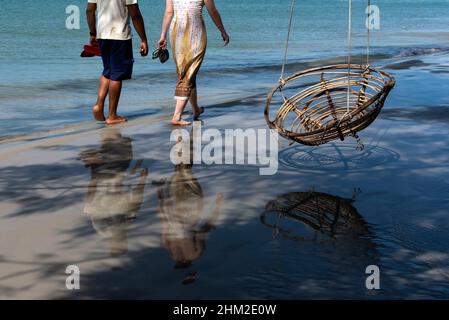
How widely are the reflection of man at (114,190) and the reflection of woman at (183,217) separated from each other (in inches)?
9.9

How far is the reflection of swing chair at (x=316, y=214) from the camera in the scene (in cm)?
493

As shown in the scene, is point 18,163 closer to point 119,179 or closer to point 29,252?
point 119,179

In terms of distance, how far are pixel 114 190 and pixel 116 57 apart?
344cm

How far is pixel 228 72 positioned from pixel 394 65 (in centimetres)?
444

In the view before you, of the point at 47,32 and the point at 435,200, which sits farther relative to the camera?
the point at 47,32

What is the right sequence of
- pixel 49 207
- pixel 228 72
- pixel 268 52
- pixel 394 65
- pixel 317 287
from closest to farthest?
pixel 317 287 < pixel 49 207 < pixel 394 65 < pixel 228 72 < pixel 268 52

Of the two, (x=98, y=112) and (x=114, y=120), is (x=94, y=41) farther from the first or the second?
(x=114, y=120)

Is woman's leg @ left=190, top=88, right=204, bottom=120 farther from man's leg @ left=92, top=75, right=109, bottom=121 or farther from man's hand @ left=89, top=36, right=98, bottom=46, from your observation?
man's hand @ left=89, top=36, right=98, bottom=46

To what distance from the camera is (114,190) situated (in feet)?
19.4

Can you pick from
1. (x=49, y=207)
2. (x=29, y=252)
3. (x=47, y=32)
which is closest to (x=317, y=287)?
(x=29, y=252)

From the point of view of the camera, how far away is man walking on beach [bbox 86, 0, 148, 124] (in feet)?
28.9

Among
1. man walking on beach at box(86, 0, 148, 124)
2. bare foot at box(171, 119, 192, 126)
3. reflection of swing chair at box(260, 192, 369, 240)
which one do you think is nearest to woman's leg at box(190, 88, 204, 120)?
bare foot at box(171, 119, 192, 126)

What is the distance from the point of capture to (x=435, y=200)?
5594mm

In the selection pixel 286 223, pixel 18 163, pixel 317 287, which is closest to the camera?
pixel 317 287
